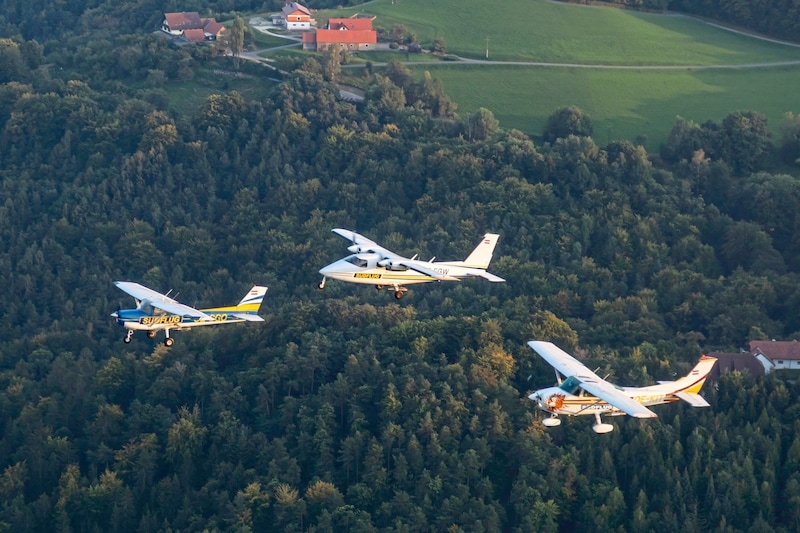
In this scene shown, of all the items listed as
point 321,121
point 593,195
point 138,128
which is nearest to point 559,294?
point 593,195

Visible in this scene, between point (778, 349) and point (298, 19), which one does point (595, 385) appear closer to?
point (778, 349)

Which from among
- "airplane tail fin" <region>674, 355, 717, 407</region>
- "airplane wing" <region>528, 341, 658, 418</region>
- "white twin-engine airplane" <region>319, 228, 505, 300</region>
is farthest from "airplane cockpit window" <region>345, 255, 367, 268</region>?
"airplane tail fin" <region>674, 355, 717, 407</region>

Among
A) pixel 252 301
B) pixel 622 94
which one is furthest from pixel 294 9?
pixel 252 301

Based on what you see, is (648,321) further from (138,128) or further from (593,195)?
(138,128)

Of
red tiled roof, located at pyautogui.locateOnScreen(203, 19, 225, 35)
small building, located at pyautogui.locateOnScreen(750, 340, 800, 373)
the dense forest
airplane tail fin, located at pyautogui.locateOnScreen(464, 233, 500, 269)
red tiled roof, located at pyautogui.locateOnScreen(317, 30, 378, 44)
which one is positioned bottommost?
the dense forest

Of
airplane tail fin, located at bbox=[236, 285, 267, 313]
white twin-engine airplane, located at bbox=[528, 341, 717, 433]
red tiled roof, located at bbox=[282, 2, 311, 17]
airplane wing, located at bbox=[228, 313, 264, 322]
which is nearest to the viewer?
white twin-engine airplane, located at bbox=[528, 341, 717, 433]

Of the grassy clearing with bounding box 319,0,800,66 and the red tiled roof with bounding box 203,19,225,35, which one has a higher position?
the grassy clearing with bounding box 319,0,800,66

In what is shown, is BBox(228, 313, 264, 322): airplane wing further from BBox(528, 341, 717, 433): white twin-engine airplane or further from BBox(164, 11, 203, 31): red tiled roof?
BBox(164, 11, 203, 31): red tiled roof
